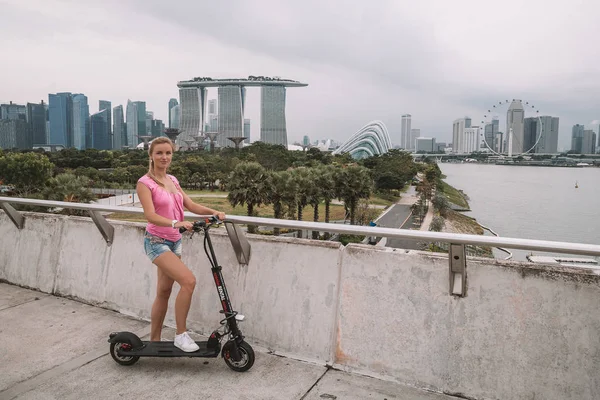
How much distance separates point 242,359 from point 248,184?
3456cm

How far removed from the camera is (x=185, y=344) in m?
3.30

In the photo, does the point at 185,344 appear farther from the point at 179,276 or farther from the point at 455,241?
the point at 455,241

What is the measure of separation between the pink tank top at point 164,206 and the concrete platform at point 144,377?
989mm

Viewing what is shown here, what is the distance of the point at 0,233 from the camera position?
557 cm

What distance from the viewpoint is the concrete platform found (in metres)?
2.97

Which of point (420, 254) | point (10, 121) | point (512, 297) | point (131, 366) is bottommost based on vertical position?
point (131, 366)

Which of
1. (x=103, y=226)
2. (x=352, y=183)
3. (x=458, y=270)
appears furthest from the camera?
(x=352, y=183)

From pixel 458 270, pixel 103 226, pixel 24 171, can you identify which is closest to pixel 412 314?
pixel 458 270

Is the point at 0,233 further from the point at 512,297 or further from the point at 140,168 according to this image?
the point at 140,168

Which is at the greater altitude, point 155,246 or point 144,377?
point 155,246

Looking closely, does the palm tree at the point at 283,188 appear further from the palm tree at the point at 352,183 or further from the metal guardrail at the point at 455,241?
the metal guardrail at the point at 455,241

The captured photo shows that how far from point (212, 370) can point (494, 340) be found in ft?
6.34

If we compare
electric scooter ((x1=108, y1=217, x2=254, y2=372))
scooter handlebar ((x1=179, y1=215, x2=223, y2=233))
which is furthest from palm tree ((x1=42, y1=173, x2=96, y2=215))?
scooter handlebar ((x1=179, y1=215, x2=223, y2=233))

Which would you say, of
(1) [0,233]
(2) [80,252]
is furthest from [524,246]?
(1) [0,233]
